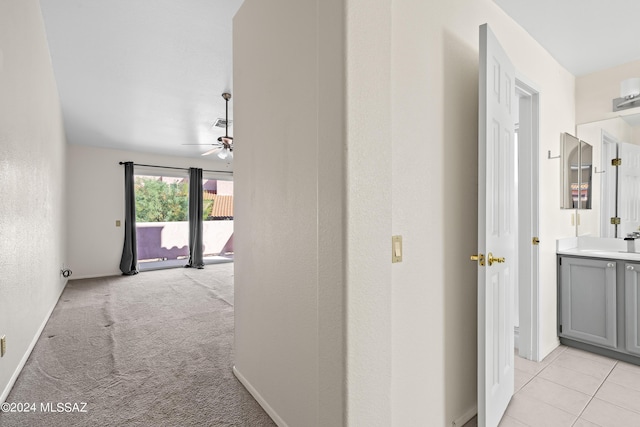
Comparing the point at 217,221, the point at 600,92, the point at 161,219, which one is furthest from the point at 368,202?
the point at 217,221

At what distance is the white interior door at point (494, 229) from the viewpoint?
5.08ft

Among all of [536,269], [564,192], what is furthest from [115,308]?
[564,192]

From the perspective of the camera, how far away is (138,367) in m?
2.35

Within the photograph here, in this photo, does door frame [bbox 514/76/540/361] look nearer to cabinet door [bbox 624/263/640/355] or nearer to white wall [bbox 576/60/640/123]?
cabinet door [bbox 624/263/640/355]

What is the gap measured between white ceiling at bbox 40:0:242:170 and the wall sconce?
128 inches

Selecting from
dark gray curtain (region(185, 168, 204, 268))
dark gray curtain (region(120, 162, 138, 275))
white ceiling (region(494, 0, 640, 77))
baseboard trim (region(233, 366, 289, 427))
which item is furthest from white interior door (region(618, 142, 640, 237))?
dark gray curtain (region(120, 162, 138, 275))

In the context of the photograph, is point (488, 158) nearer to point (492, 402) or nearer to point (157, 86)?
point (492, 402)

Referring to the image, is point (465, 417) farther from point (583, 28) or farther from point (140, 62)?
point (140, 62)

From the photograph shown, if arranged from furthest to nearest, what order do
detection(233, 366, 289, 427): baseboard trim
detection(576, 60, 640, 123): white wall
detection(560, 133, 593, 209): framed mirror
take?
1. detection(560, 133, 593, 209): framed mirror
2. detection(576, 60, 640, 123): white wall
3. detection(233, 366, 289, 427): baseboard trim

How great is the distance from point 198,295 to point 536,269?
13.8 ft

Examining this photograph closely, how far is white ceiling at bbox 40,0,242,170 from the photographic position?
7.29 feet

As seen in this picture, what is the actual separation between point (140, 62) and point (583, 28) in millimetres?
3703

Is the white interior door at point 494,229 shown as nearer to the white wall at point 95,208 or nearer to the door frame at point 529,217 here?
the door frame at point 529,217

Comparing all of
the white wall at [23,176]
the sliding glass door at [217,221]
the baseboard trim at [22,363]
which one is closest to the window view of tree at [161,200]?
the sliding glass door at [217,221]
